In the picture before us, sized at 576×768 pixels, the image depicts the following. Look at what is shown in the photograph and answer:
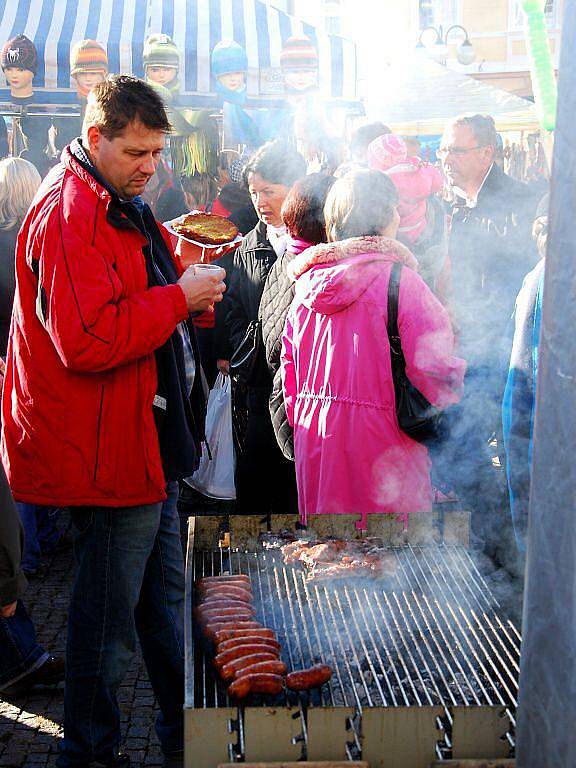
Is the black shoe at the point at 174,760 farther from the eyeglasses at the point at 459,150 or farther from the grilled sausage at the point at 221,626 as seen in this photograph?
the eyeglasses at the point at 459,150

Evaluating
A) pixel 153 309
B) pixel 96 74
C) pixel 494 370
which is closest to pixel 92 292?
pixel 153 309

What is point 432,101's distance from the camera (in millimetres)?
10938

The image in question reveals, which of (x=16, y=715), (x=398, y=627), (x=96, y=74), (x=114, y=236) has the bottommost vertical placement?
(x=16, y=715)

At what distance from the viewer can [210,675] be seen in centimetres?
248

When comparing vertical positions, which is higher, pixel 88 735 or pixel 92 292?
pixel 92 292

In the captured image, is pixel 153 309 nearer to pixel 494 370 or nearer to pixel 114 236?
pixel 114 236

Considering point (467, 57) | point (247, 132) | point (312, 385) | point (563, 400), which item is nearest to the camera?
point (563, 400)

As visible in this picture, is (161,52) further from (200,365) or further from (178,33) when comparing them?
(200,365)

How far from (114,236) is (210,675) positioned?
1.32 m

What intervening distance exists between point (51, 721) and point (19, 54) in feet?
25.5

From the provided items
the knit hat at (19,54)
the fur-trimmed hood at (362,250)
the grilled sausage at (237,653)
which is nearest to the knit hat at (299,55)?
the knit hat at (19,54)

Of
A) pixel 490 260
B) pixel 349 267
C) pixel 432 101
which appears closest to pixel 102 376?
pixel 349 267

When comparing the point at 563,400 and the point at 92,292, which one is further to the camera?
→ the point at 92,292

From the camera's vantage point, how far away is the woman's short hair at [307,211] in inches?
145
